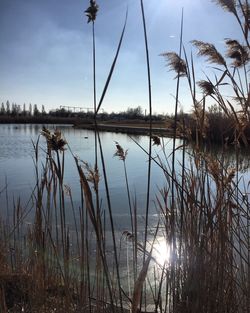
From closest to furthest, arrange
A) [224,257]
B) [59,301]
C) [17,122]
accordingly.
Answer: [224,257] → [59,301] → [17,122]

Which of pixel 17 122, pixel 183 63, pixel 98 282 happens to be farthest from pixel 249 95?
pixel 17 122

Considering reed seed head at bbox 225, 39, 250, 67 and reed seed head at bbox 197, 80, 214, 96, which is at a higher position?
reed seed head at bbox 225, 39, 250, 67

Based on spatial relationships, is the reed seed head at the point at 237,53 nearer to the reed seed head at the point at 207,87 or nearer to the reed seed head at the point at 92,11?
the reed seed head at the point at 207,87

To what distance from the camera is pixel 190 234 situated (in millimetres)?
1671

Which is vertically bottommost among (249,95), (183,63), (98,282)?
(98,282)

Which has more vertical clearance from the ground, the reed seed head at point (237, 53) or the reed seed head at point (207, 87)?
the reed seed head at point (237, 53)

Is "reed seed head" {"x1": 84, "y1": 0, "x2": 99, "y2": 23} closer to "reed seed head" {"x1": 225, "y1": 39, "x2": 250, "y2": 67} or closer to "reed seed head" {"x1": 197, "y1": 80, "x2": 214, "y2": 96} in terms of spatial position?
"reed seed head" {"x1": 197, "y1": 80, "x2": 214, "y2": 96}

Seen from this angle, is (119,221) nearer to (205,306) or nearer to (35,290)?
(35,290)

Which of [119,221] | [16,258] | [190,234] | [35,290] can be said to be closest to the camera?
[190,234]

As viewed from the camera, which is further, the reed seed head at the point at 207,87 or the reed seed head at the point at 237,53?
the reed seed head at the point at 237,53

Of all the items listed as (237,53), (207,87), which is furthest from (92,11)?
(237,53)

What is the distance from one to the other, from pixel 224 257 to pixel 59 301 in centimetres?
82

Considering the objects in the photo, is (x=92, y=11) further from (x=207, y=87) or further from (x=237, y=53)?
(x=237, y=53)

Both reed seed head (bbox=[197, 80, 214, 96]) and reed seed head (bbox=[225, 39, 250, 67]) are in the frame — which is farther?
reed seed head (bbox=[225, 39, 250, 67])
